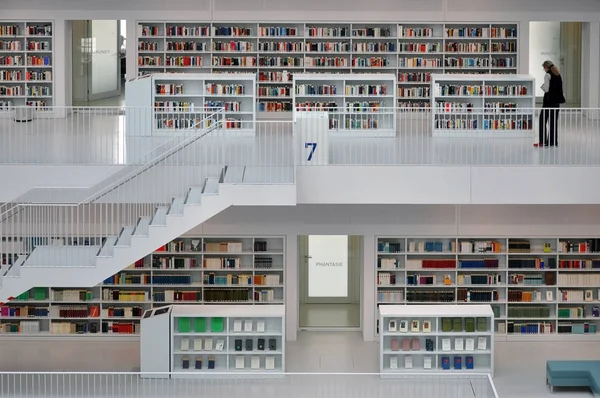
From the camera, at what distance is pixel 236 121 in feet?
52.1

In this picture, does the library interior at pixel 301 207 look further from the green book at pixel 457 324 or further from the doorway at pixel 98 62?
the doorway at pixel 98 62

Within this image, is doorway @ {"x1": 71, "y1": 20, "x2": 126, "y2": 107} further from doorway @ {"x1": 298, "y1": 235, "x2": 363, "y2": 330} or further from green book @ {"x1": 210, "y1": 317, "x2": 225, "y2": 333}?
green book @ {"x1": 210, "y1": 317, "x2": 225, "y2": 333}

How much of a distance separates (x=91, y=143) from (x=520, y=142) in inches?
208

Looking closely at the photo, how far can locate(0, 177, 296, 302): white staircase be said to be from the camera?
515 inches

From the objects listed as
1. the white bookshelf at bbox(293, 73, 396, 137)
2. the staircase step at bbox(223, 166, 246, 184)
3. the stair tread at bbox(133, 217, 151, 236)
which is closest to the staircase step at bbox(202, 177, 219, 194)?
the staircase step at bbox(223, 166, 246, 184)

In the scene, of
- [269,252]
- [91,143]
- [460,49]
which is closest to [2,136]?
[91,143]

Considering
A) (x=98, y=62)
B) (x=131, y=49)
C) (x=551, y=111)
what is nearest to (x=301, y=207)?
(x=551, y=111)

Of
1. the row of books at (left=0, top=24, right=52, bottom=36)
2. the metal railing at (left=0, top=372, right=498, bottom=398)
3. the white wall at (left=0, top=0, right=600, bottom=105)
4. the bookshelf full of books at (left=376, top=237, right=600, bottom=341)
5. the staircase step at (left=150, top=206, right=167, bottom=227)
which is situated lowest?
the metal railing at (left=0, top=372, right=498, bottom=398)

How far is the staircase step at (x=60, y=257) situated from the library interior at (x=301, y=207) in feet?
0.07

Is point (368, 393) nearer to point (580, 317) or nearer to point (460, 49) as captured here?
point (580, 317)

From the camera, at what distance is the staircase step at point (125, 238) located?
13.3 meters

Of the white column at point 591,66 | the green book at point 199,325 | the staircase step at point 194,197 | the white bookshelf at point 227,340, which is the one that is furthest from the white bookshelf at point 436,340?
the white column at point 591,66

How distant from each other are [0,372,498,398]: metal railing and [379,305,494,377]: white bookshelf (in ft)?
0.89

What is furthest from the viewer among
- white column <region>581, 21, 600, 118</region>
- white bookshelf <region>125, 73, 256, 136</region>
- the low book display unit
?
white column <region>581, 21, 600, 118</region>
